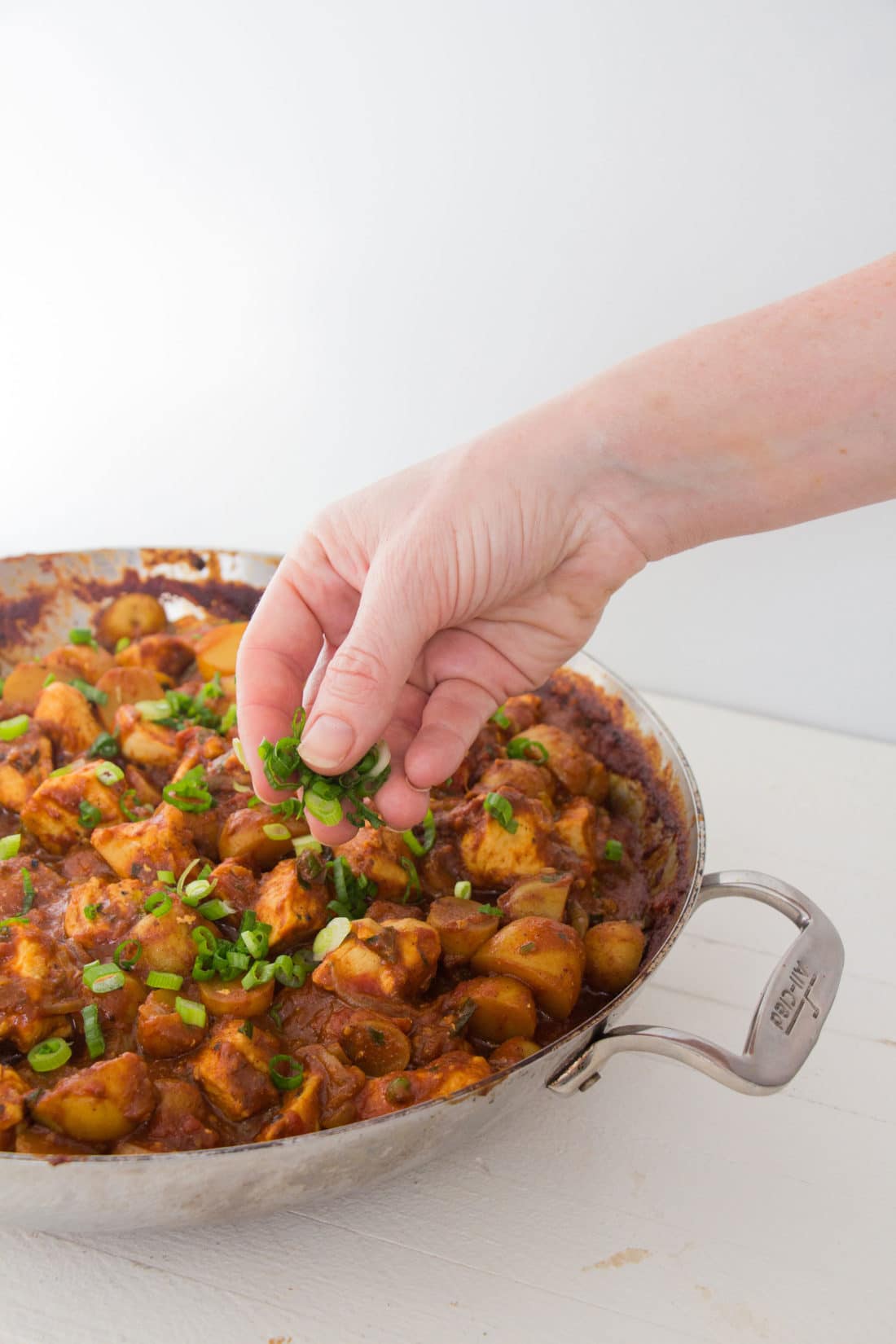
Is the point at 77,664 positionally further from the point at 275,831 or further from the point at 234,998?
the point at 234,998

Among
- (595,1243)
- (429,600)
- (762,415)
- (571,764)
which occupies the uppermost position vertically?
(762,415)

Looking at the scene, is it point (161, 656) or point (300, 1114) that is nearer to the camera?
point (300, 1114)

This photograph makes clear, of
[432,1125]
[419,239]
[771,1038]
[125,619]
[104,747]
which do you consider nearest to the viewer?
[432,1125]

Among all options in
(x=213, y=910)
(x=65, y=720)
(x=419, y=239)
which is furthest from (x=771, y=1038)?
(x=419, y=239)

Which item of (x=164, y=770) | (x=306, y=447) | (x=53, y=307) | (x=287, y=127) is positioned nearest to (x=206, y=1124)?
(x=164, y=770)

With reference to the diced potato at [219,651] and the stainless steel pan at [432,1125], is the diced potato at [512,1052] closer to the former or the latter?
the stainless steel pan at [432,1125]

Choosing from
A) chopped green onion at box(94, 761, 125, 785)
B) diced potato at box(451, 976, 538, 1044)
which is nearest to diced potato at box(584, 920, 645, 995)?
diced potato at box(451, 976, 538, 1044)

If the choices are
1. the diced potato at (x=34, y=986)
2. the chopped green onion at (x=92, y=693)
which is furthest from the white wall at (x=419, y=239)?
the diced potato at (x=34, y=986)
